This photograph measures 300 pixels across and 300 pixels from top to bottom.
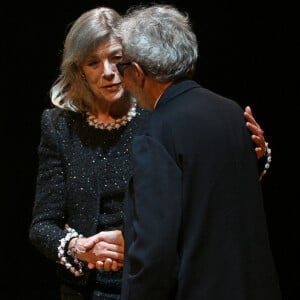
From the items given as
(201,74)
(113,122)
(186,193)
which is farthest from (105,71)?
(201,74)

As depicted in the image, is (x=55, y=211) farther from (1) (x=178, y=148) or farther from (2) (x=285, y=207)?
(2) (x=285, y=207)

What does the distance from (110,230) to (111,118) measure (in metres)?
0.33

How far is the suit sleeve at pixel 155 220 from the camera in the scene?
4.83ft

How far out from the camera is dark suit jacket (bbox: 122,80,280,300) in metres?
1.48

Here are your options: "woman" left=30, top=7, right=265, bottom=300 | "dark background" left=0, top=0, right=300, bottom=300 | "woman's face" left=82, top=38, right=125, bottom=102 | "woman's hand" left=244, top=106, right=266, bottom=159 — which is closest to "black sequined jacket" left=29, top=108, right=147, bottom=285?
"woman" left=30, top=7, right=265, bottom=300

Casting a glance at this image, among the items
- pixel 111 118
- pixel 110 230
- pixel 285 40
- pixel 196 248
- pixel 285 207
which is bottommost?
pixel 285 207

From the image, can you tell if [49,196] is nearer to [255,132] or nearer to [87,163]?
[87,163]

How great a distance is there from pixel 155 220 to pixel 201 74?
1.52m

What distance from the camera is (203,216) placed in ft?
4.92

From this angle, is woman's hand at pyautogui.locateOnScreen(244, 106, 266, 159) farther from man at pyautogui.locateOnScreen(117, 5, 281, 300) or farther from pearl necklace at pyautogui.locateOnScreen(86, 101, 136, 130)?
pearl necklace at pyautogui.locateOnScreen(86, 101, 136, 130)

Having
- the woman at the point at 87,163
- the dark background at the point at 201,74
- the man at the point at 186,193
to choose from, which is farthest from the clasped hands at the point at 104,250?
the dark background at the point at 201,74

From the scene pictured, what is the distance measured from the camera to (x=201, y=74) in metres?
2.91

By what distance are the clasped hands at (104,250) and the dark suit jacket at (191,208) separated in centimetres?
28

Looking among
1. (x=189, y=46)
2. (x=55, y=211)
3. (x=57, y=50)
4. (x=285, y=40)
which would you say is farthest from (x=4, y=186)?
(x=189, y=46)
